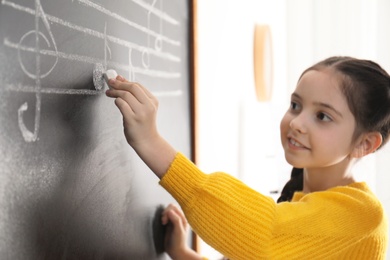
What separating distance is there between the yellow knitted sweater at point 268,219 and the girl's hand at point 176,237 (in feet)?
0.79

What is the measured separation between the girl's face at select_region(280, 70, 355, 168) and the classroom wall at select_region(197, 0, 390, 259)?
0.94 feet

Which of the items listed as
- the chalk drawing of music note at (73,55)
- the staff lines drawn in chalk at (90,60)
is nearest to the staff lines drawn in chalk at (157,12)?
the chalk drawing of music note at (73,55)

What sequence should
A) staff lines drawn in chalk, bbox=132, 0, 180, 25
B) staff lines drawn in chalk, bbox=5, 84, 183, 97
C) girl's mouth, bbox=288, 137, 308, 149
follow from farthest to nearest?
girl's mouth, bbox=288, 137, 308, 149
staff lines drawn in chalk, bbox=132, 0, 180, 25
staff lines drawn in chalk, bbox=5, 84, 183, 97

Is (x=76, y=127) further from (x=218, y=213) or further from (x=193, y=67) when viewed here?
(x=193, y=67)

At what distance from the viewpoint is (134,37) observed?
812 millimetres

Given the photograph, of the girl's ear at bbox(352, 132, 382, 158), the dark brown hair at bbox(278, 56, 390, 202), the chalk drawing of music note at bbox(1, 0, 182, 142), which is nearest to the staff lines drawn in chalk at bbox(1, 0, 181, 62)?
the chalk drawing of music note at bbox(1, 0, 182, 142)

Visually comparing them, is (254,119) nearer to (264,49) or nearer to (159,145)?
(264,49)

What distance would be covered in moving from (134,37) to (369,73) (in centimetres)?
49

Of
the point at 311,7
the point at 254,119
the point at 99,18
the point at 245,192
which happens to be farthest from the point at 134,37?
the point at 311,7

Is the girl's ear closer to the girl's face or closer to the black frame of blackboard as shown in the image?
the girl's face

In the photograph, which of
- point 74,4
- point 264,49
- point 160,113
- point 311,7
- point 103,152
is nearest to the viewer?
point 74,4

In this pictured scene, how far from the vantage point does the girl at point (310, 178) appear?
0.77m

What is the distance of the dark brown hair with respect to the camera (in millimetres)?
932

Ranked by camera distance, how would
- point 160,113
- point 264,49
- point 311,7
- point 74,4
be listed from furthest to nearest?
point 311,7 → point 264,49 → point 160,113 → point 74,4
